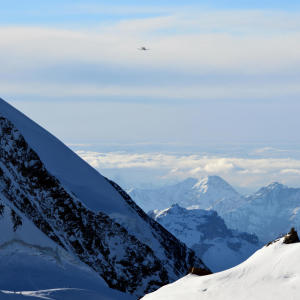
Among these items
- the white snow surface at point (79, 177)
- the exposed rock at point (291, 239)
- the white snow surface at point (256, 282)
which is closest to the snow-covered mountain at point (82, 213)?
the white snow surface at point (79, 177)

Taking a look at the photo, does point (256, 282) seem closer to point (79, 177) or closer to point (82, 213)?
point (82, 213)

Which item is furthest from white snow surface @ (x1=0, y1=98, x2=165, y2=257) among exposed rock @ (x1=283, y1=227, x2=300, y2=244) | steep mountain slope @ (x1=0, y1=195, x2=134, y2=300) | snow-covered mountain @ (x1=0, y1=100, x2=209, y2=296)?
exposed rock @ (x1=283, y1=227, x2=300, y2=244)

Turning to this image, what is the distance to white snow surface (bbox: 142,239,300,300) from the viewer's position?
97.4ft

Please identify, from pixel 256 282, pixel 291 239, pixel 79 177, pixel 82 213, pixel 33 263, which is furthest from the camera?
pixel 79 177

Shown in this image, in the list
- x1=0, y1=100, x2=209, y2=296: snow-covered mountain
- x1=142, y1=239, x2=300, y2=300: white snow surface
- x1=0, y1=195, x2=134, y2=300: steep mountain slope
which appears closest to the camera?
x1=142, y1=239, x2=300, y2=300: white snow surface

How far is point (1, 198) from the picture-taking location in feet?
309

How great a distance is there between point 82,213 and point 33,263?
1921 inches

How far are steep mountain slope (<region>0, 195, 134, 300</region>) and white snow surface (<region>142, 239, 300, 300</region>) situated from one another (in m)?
38.8

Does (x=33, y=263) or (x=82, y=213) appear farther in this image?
(x=82, y=213)

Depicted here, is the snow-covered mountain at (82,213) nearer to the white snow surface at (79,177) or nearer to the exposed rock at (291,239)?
the white snow surface at (79,177)

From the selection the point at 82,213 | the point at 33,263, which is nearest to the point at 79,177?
the point at 82,213

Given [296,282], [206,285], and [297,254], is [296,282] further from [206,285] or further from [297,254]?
[206,285]

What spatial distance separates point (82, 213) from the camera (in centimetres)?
13388

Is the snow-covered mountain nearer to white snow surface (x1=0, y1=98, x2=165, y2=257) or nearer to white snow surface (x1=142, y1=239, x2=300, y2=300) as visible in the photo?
white snow surface (x1=0, y1=98, x2=165, y2=257)
